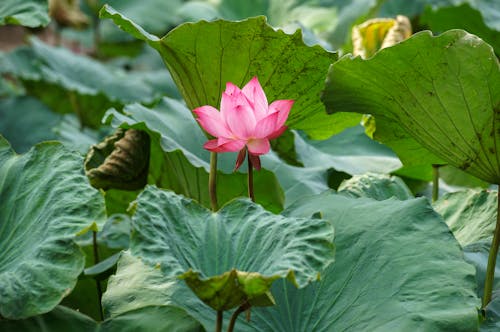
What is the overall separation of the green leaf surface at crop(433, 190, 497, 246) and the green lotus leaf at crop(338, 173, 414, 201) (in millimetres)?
63

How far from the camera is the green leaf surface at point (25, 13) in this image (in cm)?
156

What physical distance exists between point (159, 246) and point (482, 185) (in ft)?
3.58

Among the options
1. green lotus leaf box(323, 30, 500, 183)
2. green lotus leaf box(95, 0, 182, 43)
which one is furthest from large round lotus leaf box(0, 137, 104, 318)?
green lotus leaf box(95, 0, 182, 43)

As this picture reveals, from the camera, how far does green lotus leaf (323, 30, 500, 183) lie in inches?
44.3

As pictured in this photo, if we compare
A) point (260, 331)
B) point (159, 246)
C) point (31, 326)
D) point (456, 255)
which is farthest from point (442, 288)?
point (31, 326)

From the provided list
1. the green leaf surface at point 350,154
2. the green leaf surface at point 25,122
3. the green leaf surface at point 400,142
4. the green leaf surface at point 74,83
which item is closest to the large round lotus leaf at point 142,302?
the green leaf surface at point 400,142

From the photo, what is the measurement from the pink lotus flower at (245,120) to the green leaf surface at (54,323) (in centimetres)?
25

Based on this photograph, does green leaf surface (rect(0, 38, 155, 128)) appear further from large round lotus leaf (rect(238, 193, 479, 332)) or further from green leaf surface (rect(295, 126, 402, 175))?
large round lotus leaf (rect(238, 193, 479, 332))

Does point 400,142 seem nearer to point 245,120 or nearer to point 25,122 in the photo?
point 245,120

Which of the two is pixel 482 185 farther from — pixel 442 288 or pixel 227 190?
pixel 442 288

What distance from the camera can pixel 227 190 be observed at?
1.49 meters

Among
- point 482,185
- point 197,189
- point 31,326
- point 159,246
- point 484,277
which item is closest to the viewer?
point 159,246

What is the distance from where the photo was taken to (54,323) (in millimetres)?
1059

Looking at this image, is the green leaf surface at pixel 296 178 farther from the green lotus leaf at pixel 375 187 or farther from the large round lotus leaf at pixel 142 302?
the large round lotus leaf at pixel 142 302
